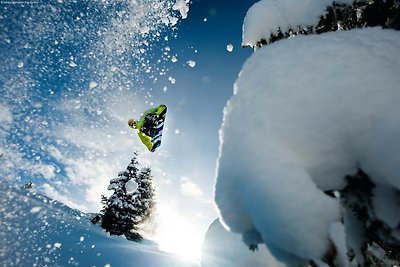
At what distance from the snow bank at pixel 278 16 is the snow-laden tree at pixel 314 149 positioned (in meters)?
1.37

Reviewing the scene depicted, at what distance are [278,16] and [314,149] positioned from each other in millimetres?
2445

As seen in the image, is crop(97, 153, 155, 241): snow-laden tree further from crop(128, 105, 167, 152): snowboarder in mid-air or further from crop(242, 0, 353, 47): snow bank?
crop(242, 0, 353, 47): snow bank

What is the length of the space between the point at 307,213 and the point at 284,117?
0.63 m

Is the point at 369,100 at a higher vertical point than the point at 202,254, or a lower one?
lower

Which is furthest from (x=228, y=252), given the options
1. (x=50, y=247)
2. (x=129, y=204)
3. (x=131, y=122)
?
(x=129, y=204)

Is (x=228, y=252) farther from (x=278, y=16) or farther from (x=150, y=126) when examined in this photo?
(x=150, y=126)

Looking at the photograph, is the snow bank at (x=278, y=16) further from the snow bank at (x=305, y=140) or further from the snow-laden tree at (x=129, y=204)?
the snow-laden tree at (x=129, y=204)

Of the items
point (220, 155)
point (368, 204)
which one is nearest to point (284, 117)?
point (220, 155)

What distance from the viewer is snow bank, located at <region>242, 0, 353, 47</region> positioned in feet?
11.8

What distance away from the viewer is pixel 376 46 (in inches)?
87.8

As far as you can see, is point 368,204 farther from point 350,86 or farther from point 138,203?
point 138,203

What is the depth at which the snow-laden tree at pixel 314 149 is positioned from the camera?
5.05 ft

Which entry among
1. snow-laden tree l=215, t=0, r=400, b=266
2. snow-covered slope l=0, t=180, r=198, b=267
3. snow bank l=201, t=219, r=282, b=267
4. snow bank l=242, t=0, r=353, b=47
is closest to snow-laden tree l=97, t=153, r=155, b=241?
snow-covered slope l=0, t=180, r=198, b=267

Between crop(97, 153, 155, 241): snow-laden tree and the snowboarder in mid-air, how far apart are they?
11.8m
